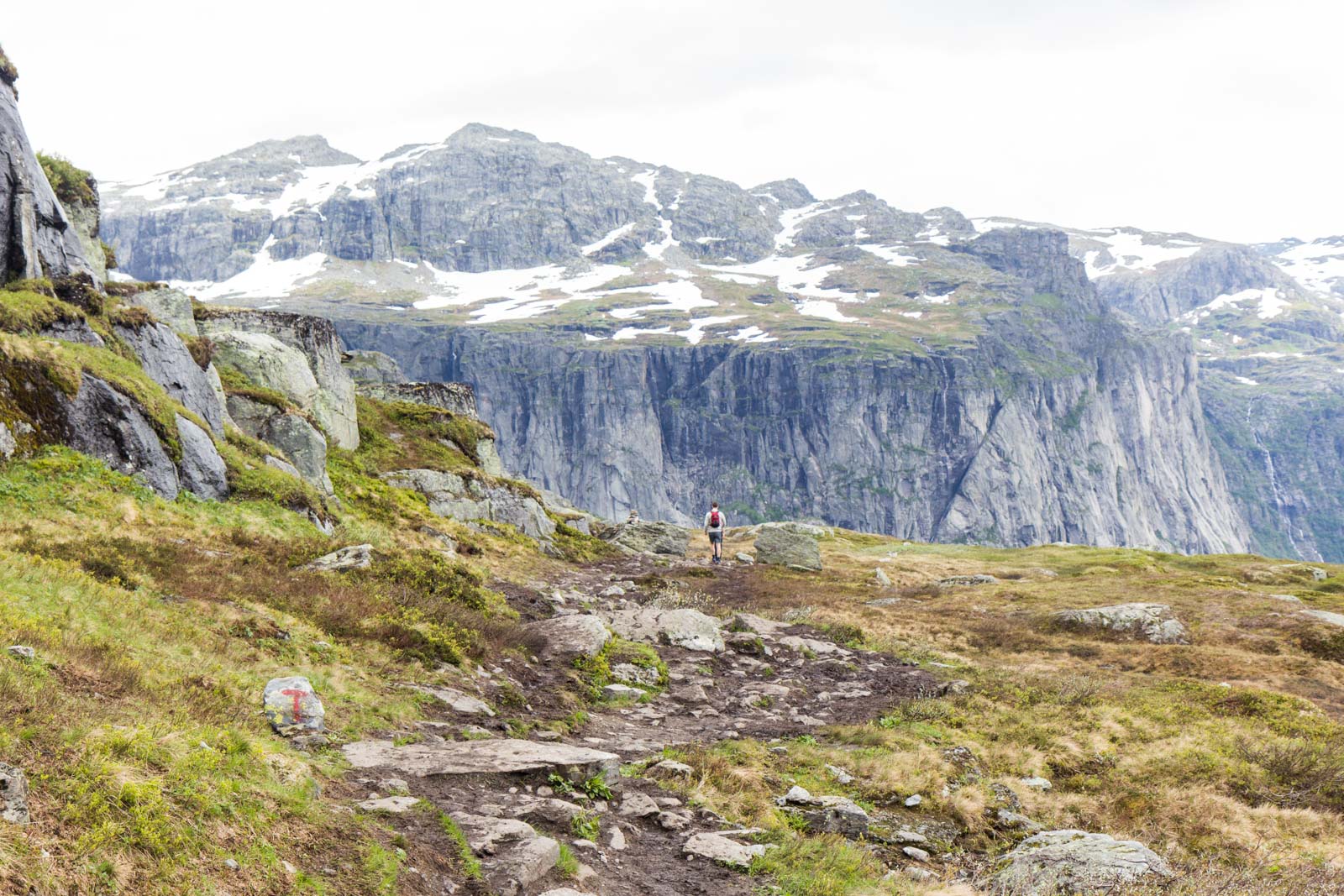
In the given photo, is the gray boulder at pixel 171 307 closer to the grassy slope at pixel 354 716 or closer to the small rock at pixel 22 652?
the grassy slope at pixel 354 716

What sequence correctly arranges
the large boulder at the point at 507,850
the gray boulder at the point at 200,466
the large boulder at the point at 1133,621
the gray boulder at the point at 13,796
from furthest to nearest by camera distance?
1. the large boulder at the point at 1133,621
2. the gray boulder at the point at 200,466
3. the large boulder at the point at 507,850
4. the gray boulder at the point at 13,796

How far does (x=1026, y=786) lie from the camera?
50.2 ft

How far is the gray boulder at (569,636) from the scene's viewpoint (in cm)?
2031

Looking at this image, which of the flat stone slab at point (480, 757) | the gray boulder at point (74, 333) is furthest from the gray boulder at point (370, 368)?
the flat stone slab at point (480, 757)

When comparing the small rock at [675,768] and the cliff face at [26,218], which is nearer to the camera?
the small rock at [675,768]

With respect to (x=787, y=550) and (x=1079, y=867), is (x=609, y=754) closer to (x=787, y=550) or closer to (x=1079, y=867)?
(x=1079, y=867)

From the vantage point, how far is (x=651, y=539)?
Result: 187 feet

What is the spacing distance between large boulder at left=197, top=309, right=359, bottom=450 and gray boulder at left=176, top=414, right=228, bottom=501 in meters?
20.1

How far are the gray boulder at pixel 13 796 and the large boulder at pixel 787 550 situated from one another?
1907 inches

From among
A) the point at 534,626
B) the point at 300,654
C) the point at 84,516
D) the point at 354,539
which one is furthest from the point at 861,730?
the point at 84,516

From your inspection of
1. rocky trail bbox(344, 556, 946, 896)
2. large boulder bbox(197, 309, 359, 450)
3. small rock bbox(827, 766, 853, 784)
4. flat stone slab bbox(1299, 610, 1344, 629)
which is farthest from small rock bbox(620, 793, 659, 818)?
large boulder bbox(197, 309, 359, 450)

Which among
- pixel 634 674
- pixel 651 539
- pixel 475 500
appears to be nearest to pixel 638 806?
pixel 634 674

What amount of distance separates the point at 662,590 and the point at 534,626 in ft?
47.3

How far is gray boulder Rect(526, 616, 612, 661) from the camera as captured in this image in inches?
800
